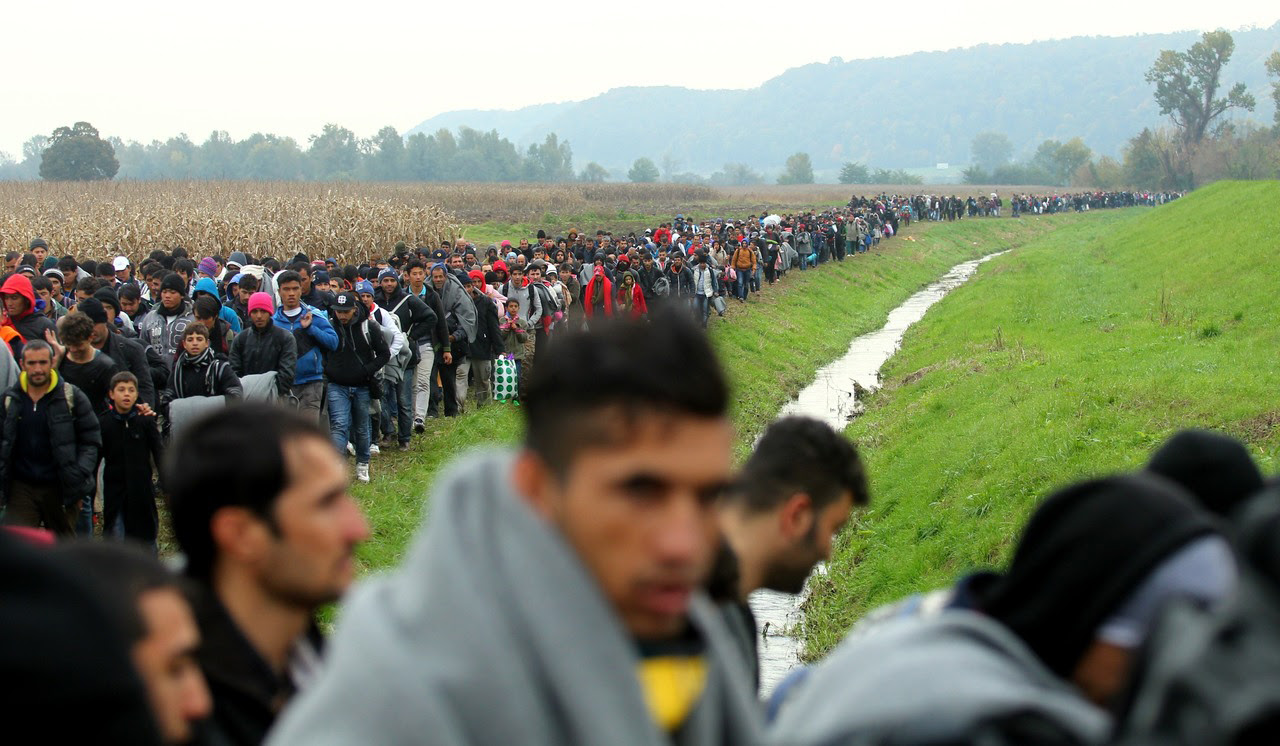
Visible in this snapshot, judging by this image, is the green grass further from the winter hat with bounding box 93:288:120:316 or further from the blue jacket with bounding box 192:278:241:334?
the winter hat with bounding box 93:288:120:316

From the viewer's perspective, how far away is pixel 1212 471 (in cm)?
278

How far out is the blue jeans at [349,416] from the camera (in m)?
11.7

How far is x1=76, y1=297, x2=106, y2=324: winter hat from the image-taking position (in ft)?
30.3

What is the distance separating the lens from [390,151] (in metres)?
135

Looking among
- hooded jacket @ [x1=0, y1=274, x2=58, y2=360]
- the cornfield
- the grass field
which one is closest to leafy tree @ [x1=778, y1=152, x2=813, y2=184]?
the grass field

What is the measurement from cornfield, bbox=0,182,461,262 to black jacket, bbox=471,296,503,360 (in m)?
8.64

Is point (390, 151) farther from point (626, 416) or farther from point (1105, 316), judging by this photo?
point (626, 416)

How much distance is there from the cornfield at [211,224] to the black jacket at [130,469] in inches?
516

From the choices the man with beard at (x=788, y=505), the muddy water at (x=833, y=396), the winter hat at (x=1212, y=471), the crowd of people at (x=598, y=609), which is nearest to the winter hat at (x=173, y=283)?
the muddy water at (x=833, y=396)

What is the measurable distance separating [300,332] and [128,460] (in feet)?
9.53

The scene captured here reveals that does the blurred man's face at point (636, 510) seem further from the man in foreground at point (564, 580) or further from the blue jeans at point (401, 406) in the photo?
the blue jeans at point (401, 406)

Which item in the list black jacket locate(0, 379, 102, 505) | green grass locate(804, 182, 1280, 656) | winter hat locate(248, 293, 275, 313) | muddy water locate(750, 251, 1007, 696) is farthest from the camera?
green grass locate(804, 182, 1280, 656)

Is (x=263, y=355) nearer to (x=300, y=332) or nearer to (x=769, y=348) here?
(x=300, y=332)

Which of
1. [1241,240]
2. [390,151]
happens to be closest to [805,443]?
[1241,240]
